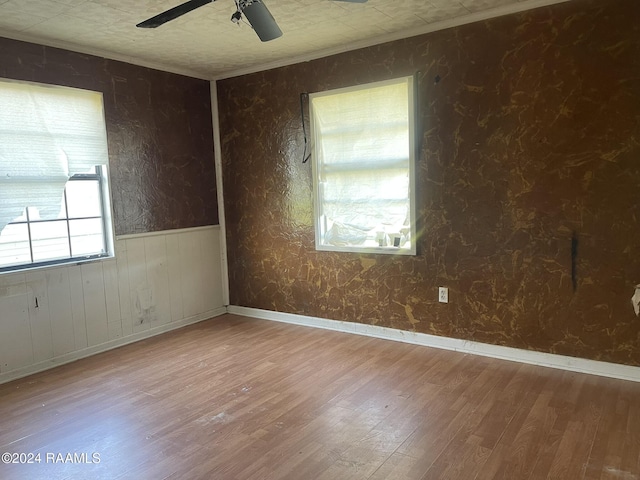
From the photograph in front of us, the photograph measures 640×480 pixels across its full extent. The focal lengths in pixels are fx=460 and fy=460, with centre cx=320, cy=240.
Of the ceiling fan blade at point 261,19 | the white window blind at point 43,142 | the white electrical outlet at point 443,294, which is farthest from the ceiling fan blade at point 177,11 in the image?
the white electrical outlet at point 443,294

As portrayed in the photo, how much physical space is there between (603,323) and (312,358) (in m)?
2.02

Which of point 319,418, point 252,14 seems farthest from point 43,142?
point 319,418

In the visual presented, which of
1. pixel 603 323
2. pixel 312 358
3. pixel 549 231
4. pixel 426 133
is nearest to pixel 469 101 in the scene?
pixel 426 133

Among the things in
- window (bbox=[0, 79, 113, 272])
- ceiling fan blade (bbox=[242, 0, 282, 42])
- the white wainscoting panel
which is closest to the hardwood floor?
the white wainscoting panel

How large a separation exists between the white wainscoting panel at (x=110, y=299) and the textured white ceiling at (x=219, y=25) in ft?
5.30

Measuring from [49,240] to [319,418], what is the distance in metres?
2.53

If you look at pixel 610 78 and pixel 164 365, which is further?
pixel 164 365

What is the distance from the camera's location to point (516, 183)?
3.25 metres

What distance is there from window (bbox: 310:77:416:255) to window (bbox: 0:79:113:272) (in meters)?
1.87

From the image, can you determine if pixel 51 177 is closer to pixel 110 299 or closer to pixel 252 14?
pixel 110 299

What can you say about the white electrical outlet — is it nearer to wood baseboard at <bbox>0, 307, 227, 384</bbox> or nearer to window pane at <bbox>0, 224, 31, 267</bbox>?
wood baseboard at <bbox>0, 307, 227, 384</bbox>

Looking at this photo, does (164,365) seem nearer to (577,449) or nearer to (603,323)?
(577,449)

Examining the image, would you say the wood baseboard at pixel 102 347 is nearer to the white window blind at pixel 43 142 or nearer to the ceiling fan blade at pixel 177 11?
the white window blind at pixel 43 142

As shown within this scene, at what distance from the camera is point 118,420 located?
2.68m
